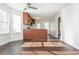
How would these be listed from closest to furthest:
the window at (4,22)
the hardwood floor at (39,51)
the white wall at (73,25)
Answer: the hardwood floor at (39,51) < the white wall at (73,25) < the window at (4,22)

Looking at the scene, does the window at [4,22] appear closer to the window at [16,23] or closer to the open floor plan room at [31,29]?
the open floor plan room at [31,29]

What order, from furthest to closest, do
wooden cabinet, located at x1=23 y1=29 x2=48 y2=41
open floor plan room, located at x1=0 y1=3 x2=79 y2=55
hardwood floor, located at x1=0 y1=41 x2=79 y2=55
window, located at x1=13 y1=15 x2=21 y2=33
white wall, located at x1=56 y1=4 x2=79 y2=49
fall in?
window, located at x1=13 y1=15 x2=21 y2=33, wooden cabinet, located at x1=23 y1=29 x2=48 y2=41, open floor plan room, located at x1=0 y1=3 x2=79 y2=55, white wall, located at x1=56 y1=4 x2=79 y2=49, hardwood floor, located at x1=0 y1=41 x2=79 y2=55

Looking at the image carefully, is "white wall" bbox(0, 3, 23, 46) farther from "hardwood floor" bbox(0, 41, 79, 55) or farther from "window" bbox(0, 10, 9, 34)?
"hardwood floor" bbox(0, 41, 79, 55)

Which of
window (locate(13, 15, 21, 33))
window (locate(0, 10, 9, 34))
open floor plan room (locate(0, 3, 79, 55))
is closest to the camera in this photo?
open floor plan room (locate(0, 3, 79, 55))

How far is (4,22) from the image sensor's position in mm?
7266

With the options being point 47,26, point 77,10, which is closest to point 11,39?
point 77,10

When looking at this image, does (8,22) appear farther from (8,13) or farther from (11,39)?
(11,39)

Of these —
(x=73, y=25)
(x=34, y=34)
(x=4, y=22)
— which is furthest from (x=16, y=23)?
(x=73, y=25)

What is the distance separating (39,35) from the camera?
8.84 m

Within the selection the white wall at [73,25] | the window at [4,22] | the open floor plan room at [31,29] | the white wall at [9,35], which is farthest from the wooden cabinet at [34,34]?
the white wall at [73,25]

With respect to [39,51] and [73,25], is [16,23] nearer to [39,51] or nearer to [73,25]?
[73,25]

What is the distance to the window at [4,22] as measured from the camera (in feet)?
22.5

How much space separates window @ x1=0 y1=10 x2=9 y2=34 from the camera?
6867 millimetres

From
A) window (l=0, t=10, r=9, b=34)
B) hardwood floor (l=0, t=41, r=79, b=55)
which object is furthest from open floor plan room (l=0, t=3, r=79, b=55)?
hardwood floor (l=0, t=41, r=79, b=55)
